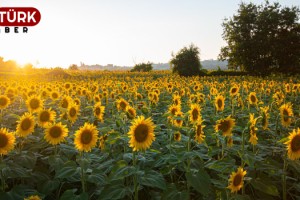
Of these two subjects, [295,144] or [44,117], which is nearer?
[295,144]

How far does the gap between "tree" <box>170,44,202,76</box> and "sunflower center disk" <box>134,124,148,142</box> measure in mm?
27888

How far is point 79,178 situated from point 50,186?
0.31 metres

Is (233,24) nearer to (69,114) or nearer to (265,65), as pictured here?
(265,65)

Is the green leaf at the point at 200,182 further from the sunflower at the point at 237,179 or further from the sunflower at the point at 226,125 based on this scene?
the sunflower at the point at 226,125

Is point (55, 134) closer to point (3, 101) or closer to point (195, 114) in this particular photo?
point (195, 114)

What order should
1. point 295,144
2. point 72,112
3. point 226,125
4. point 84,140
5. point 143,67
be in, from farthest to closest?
point 143,67 < point 72,112 < point 226,125 < point 84,140 < point 295,144

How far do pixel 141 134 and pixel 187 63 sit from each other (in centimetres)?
2839

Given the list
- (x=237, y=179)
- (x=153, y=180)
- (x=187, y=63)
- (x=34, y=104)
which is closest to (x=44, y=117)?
(x=34, y=104)

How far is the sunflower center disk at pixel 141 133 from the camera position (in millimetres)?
3232

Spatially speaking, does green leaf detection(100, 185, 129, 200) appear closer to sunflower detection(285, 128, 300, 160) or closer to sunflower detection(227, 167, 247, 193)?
sunflower detection(227, 167, 247, 193)

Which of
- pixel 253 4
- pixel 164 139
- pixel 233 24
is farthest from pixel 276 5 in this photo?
pixel 164 139

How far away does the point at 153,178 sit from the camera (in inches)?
119

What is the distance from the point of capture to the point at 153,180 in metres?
2.98

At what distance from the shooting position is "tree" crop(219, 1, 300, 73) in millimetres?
32875
